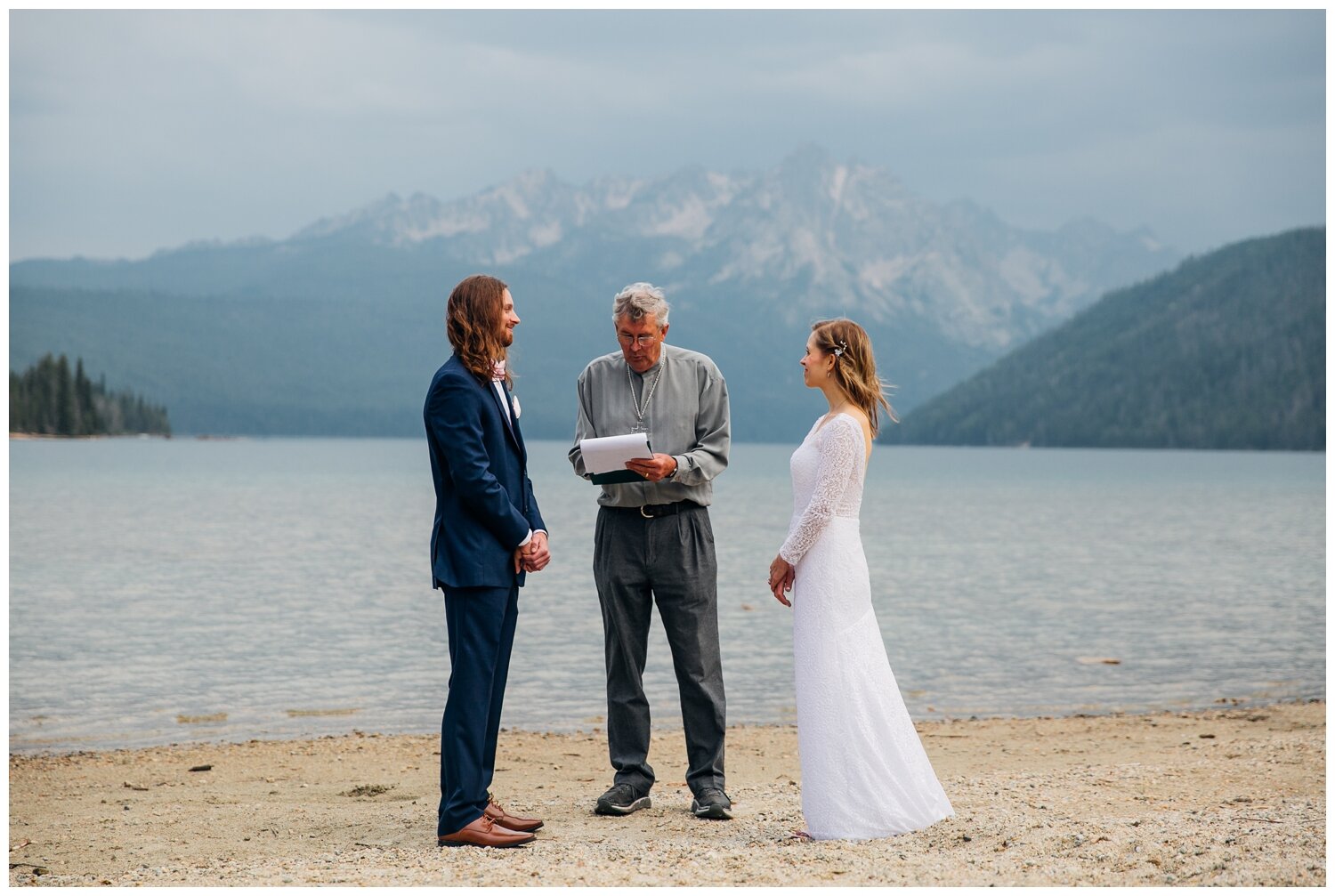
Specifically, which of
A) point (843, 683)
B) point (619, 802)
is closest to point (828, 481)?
point (843, 683)

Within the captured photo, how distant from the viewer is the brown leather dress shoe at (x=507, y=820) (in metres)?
6.58

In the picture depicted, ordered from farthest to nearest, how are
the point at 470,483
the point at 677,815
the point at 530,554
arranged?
the point at 677,815, the point at 530,554, the point at 470,483

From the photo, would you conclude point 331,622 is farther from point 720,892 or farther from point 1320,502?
point 1320,502

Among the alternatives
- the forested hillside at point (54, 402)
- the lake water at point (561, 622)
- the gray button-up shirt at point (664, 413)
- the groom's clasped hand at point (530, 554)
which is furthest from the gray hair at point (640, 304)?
the forested hillside at point (54, 402)

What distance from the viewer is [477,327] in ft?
21.0

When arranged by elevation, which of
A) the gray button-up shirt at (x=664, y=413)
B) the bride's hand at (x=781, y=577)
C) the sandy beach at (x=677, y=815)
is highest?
the gray button-up shirt at (x=664, y=413)

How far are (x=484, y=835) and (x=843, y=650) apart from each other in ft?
6.66

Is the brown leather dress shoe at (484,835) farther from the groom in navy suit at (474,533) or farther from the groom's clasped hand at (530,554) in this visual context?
the groom's clasped hand at (530,554)

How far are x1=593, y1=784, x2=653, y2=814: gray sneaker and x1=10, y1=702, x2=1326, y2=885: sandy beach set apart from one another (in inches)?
4.8

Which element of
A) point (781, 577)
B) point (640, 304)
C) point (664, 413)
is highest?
point (640, 304)

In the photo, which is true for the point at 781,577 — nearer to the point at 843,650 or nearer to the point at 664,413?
the point at 843,650

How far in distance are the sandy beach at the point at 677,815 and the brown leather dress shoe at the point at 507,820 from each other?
0.58ft

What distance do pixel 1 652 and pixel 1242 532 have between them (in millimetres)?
47857

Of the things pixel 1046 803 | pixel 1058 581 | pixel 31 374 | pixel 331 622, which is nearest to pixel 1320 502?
pixel 1058 581
